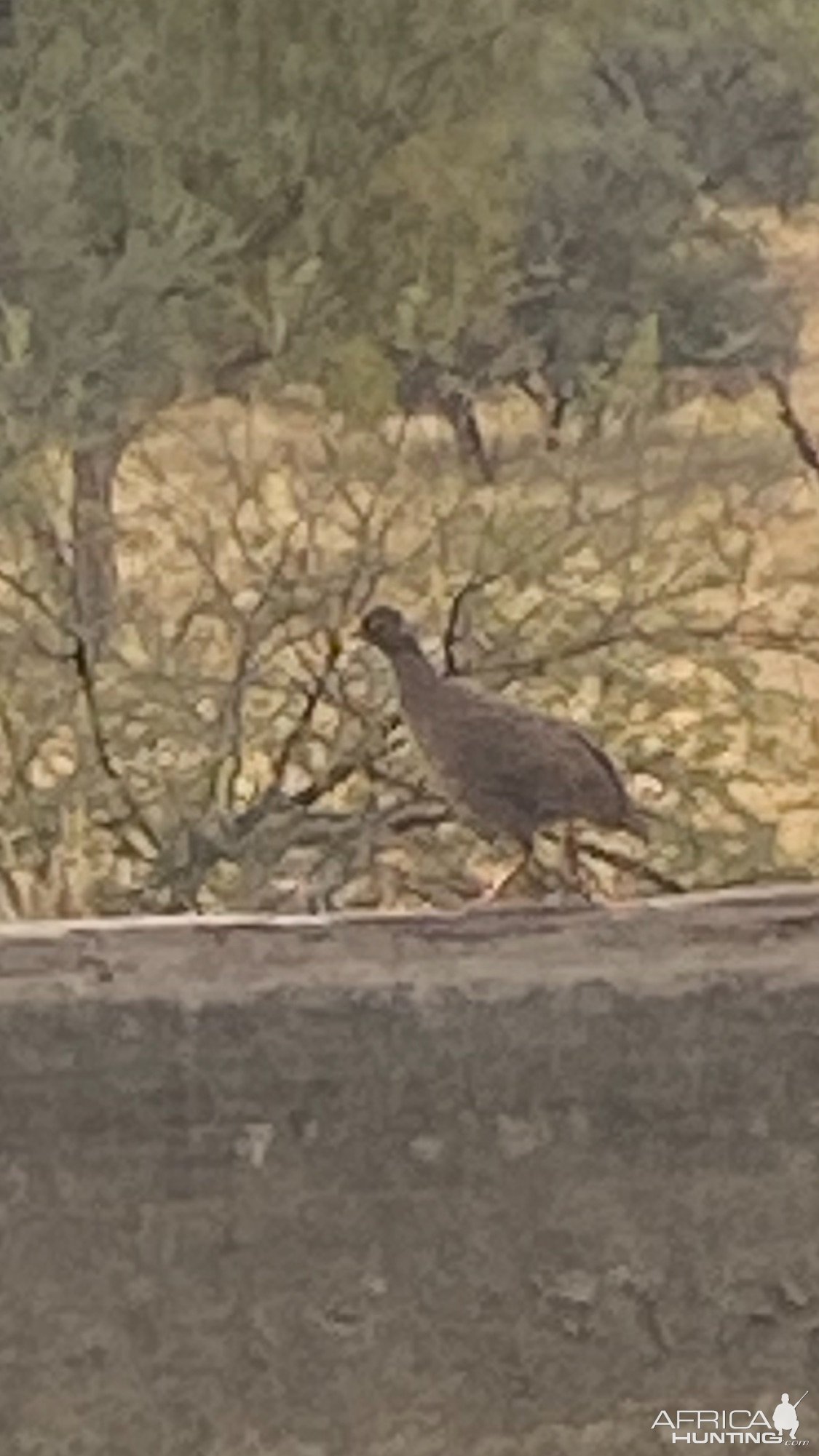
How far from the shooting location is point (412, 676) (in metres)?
2.88

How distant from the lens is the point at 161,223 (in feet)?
9.58

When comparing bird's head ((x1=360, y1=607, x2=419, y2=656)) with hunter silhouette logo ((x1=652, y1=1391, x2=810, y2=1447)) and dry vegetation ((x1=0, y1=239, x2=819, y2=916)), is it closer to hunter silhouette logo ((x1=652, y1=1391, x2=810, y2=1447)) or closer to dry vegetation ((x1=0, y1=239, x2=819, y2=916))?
dry vegetation ((x1=0, y1=239, x2=819, y2=916))

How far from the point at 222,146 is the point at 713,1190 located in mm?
985

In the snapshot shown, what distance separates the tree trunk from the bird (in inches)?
10.8

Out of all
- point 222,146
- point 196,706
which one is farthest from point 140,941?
point 222,146

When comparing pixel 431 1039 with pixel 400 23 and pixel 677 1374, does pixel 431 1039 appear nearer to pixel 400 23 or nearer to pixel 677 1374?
pixel 677 1374

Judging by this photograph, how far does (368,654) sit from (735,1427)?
2.46 ft

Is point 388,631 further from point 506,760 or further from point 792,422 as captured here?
point 792,422

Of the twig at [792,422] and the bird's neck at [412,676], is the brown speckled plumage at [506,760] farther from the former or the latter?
the twig at [792,422]

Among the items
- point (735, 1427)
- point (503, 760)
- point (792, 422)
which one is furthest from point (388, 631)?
point (735, 1427)

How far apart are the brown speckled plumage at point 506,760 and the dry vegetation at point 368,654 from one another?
12 cm

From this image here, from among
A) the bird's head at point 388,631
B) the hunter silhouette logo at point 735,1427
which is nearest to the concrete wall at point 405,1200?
the hunter silhouette logo at point 735,1427

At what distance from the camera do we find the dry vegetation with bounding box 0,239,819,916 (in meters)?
2.98

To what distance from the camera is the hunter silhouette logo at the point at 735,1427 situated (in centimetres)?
268
